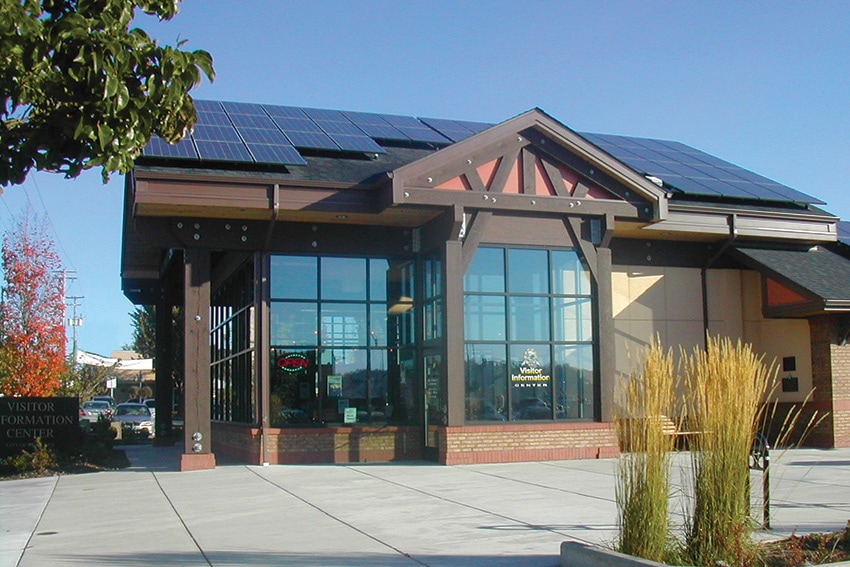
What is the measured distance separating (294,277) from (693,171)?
10812 millimetres

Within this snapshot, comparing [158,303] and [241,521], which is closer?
[241,521]

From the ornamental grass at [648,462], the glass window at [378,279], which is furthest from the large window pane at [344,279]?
the ornamental grass at [648,462]

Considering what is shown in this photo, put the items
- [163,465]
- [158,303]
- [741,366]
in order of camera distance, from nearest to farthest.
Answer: [741,366] → [163,465] → [158,303]

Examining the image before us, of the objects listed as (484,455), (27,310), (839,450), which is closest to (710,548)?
(484,455)

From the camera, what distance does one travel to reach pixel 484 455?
59.3ft

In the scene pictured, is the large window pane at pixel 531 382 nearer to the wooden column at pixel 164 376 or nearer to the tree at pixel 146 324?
the wooden column at pixel 164 376

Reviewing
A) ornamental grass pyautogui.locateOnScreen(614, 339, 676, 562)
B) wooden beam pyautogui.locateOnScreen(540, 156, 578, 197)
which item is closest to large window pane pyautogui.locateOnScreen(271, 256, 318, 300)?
wooden beam pyautogui.locateOnScreen(540, 156, 578, 197)

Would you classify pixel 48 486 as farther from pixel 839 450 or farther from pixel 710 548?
pixel 839 450

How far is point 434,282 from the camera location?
19281 mm

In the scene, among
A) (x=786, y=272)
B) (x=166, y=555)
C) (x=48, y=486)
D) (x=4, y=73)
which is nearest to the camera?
(x=4, y=73)

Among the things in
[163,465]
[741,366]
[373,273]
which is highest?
[373,273]

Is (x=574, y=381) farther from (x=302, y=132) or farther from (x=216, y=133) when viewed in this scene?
(x=216, y=133)

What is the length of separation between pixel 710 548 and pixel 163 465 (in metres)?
14.7

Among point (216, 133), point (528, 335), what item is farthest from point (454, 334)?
point (216, 133)
